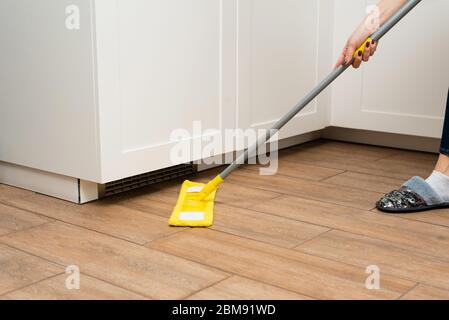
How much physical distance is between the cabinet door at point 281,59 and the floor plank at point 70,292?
2.85 feet

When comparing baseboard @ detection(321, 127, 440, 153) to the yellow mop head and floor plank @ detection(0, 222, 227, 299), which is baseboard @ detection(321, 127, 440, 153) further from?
floor plank @ detection(0, 222, 227, 299)

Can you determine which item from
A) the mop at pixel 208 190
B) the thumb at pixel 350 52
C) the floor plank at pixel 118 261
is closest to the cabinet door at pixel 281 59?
the mop at pixel 208 190

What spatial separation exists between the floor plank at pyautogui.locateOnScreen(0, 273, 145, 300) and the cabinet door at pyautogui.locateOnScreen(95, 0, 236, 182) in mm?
428

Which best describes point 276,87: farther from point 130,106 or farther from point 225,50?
point 130,106

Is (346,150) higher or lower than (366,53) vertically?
lower

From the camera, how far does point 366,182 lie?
1853 millimetres

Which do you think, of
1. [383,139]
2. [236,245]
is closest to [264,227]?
[236,245]

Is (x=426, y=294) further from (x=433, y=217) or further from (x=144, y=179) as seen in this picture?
(x=144, y=179)

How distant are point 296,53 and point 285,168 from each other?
380 millimetres

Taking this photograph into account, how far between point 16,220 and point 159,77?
1.55 feet

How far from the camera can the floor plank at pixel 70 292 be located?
1.09 metres

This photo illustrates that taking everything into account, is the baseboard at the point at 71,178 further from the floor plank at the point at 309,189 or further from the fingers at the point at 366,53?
the fingers at the point at 366,53

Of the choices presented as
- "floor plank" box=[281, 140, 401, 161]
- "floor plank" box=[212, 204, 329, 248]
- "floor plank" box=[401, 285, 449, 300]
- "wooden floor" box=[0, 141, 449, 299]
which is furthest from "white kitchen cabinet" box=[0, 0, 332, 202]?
"floor plank" box=[401, 285, 449, 300]

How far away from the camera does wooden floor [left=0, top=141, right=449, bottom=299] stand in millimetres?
1138
